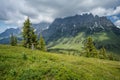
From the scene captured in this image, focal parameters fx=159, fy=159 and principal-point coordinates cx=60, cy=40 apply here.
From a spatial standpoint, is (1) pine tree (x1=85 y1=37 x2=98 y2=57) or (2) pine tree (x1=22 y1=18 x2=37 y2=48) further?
(1) pine tree (x1=85 y1=37 x2=98 y2=57)

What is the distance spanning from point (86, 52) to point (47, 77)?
57618mm

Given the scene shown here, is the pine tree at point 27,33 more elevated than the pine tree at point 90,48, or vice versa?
the pine tree at point 27,33

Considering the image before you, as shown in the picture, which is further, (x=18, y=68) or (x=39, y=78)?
(x=18, y=68)

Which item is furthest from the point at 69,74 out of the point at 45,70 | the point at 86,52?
the point at 86,52

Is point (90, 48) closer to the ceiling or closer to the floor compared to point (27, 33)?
closer to the floor

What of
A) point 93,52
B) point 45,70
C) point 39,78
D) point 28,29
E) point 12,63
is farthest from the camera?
point 93,52

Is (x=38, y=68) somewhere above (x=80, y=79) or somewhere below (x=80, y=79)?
above

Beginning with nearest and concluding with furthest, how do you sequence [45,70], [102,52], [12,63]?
[45,70] → [12,63] → [102,52]

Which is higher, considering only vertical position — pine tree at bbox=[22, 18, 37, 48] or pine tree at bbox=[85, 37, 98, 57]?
pine tree at bbox=[22, 18, 37, 48]

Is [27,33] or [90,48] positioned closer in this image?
[27,33]

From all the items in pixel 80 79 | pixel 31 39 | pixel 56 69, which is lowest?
pixel 80 79

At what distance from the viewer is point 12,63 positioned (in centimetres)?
2058

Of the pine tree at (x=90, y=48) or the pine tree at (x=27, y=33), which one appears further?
the pine tree at (x=90, y=48)

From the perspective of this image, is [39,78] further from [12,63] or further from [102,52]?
[102,52]
